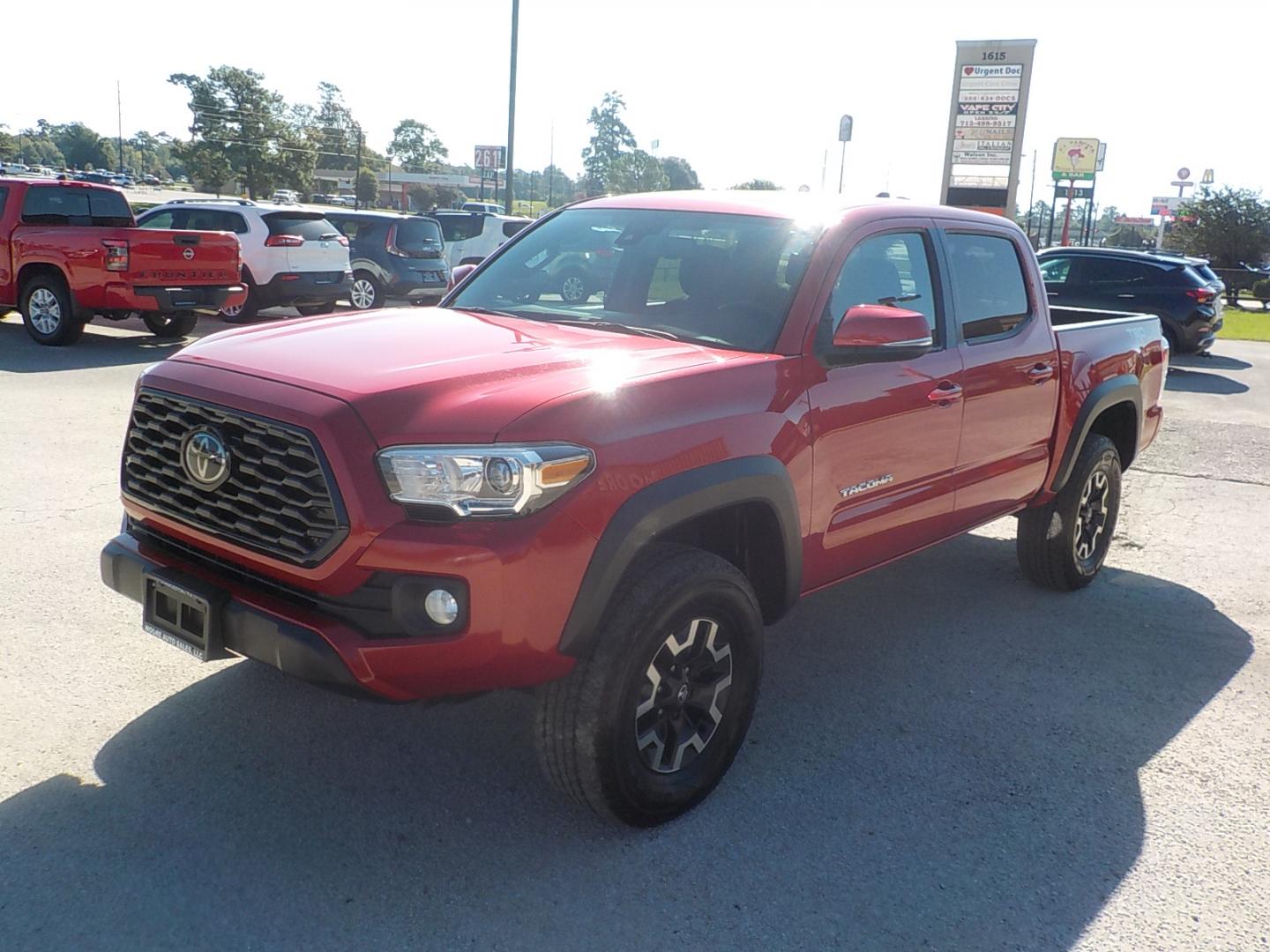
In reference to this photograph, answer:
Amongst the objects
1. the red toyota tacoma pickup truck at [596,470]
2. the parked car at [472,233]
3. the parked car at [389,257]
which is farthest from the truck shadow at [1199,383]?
the parked car at [472,233]

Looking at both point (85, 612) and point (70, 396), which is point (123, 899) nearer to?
point (85, 612)

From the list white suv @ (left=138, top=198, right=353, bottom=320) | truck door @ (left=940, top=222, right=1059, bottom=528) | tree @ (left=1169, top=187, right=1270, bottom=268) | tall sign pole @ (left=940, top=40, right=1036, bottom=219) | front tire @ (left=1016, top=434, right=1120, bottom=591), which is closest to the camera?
truck door @ (left=940, top=222, right=1059, bottom=528)

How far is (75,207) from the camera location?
1258 cm

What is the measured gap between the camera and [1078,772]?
3.79 m

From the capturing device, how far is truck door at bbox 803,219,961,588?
377 cm

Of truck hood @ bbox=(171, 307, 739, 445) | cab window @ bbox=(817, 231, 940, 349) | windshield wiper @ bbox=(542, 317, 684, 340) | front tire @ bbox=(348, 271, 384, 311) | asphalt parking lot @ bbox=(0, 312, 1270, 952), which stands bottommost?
asphalt parking lot @ bbox=(0, 312, 1270, 952)

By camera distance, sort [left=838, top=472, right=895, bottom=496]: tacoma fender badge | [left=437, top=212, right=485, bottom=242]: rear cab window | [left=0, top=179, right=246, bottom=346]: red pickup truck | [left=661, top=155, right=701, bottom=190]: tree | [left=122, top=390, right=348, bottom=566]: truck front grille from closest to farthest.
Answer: [left=122, top=390, right=348, bottom=566]: truck front grille → [left=838, top=472, right=895, bottom=496]: tacoma fender badge → [left=0, top=179, right=246, bottom=346]: red pickup truck → [left=437, top=212, right=485, bottom=242]: rear cab window → [left=661, top=155, right=701, bottom=190]: tree

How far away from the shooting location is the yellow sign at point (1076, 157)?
42.6 m

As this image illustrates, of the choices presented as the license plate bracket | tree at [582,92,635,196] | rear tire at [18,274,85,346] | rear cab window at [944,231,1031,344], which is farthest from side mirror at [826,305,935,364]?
tree at [582,92,635,196]

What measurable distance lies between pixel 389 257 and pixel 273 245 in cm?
268

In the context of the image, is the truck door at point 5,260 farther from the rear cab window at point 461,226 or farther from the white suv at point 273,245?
the rear cab window at point 461,226

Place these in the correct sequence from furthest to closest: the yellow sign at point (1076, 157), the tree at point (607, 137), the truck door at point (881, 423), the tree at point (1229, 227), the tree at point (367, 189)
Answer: the tree at point (607, 137), the tree at point (367, 189), the yellow sign at point (1076, 157), the tree at point (1229, 227), the truck door at point (881, 423)

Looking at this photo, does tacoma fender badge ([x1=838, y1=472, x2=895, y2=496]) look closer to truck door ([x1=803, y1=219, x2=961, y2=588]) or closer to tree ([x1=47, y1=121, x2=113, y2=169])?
truck door ([x1=803, y1=219, x2=961, y2=588])

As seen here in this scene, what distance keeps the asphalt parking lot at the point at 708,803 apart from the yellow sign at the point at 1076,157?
41457mm
